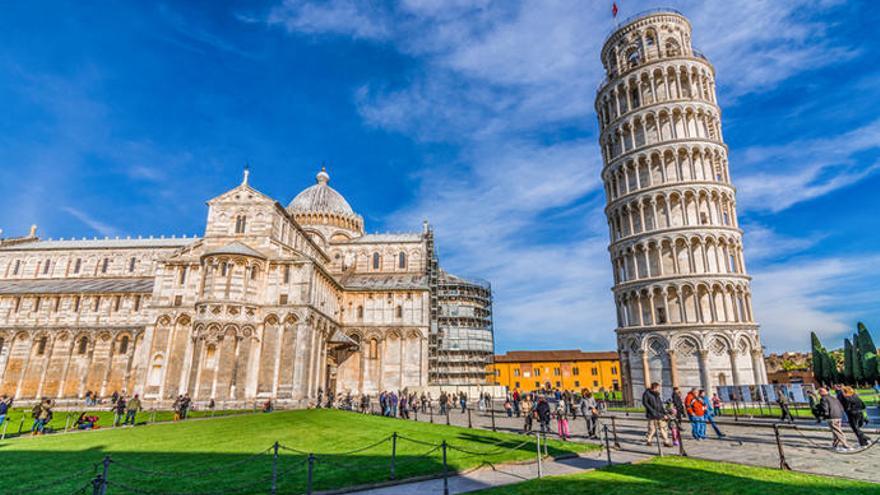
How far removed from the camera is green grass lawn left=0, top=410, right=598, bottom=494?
971cm

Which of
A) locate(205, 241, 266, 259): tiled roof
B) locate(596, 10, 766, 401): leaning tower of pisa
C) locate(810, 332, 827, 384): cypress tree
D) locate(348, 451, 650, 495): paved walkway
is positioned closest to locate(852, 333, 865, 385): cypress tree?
locate(810, 332, 827, 384): cypress tree

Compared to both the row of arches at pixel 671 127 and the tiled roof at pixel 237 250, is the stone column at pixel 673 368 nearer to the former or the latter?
the row of arches at pixel 671 127

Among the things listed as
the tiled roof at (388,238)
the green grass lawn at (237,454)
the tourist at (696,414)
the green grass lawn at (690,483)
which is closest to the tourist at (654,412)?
the tourist at (696,414)

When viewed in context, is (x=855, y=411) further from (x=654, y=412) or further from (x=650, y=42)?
(x=650, y=42)

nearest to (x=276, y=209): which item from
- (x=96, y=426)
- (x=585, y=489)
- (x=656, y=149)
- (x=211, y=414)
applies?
(x=211, y=414)

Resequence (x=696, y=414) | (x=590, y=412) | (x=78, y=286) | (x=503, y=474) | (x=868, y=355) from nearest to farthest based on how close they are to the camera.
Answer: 1. (x=503, y=474)
2. (x=696, y=414)
3. (x=590, y=412)
4. (x=78, y=286)
5. (x=868, y=355)

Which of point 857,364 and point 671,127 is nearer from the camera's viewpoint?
point 671,127

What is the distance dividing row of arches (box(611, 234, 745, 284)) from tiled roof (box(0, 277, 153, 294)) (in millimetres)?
43869

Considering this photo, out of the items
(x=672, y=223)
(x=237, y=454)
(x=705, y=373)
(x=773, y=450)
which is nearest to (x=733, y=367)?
(x=705, y=373)

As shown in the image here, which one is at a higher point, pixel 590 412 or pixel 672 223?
pixel 672 223

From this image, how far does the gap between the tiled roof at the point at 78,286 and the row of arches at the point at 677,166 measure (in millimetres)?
44391

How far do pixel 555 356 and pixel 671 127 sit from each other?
52931 mm

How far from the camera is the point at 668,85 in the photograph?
36.1 metres

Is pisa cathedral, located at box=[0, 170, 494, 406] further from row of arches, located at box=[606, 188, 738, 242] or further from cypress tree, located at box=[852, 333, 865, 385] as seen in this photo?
cypress tree, located at box=[852, 333, 865, 385]
